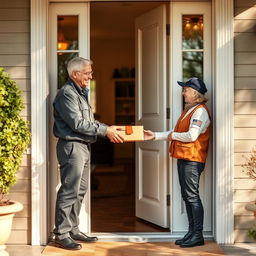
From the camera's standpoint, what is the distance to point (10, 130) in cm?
404

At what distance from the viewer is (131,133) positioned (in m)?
4.45

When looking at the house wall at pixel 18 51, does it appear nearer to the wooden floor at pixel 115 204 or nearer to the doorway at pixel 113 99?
the wooden floor at pixel 115 204

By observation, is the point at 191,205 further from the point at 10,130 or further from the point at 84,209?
the point at 10,130

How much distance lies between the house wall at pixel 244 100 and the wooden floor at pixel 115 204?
2.64 feet

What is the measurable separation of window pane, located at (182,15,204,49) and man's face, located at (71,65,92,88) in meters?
0.93

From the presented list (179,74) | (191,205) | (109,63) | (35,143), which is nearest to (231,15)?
(179,74)

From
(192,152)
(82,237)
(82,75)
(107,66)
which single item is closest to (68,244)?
(82,237)

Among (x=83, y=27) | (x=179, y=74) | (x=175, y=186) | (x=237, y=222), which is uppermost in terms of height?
(x=83, y=27)

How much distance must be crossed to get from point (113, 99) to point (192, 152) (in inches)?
286

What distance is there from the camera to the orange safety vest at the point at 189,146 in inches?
174

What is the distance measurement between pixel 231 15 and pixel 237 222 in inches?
70.6

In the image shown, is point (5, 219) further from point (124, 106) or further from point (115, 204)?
point (124, 106)

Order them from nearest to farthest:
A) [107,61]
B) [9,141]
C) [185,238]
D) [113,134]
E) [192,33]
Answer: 1. [9,141]
2. [113,134]
3. [185,238]
4. [192,33]
5. [107,61]

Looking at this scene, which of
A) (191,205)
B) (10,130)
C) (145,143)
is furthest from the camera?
(145,143)
